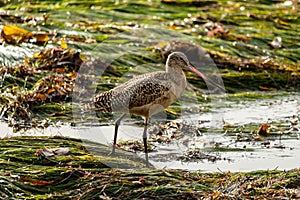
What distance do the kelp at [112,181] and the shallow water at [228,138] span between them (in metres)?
0.69

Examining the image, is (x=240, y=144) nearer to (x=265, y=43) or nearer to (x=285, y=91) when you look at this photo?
(x=285, y=91)

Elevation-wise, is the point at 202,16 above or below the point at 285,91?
above

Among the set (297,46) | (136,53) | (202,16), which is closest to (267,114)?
(136,53)

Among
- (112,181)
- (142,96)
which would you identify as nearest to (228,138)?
(142,96)

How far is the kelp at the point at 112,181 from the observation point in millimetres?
5410

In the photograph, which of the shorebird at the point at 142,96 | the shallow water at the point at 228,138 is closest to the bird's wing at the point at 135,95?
the shorebird at the point at 142,96

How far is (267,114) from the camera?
8.84 m

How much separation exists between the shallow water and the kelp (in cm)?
69

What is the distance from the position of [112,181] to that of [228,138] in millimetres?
2480

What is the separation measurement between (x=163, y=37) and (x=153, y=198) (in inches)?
224

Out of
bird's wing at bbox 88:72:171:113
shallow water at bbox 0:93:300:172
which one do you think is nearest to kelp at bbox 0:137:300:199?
bird's wing at bbox 88:72:171:113

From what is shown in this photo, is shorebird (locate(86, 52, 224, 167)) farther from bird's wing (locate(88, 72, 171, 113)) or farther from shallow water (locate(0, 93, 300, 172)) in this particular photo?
shallow water (locate(0, 93, 300, 172))

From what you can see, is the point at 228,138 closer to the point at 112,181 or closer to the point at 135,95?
the point at 135,95

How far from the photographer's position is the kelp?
5410mm
